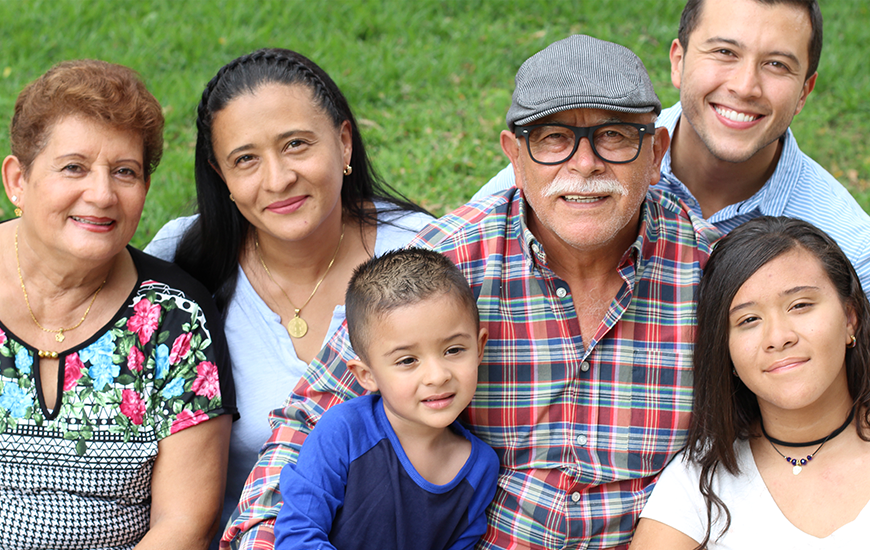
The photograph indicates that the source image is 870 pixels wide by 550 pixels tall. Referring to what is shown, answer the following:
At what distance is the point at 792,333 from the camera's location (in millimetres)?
2621

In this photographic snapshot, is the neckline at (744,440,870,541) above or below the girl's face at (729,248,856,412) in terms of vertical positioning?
below

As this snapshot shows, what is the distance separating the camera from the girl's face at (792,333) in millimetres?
2611

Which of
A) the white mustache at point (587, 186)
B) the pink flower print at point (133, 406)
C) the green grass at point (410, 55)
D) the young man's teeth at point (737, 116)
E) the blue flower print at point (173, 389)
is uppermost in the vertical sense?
the green grass at point (410, 55)

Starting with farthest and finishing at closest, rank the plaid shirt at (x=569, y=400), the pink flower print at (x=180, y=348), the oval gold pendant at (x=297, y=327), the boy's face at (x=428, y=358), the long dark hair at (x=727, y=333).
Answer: the oval gold pendant at (x=297, y=327), the pink flower print at (x=180, y=348), the plaid shirt at (x=569, y=400), the long dark hair at (x=727, y=333), the boy's face at (x=428, y=358)

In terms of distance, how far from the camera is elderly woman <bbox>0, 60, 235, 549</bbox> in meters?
2.88

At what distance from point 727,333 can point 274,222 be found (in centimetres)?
176

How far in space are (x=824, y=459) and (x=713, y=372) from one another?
0.45m

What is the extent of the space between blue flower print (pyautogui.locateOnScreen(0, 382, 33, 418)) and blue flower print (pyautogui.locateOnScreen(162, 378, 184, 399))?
454 mm

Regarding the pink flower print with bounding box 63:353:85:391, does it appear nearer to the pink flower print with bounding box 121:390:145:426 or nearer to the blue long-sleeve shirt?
the pink flower print with bounding box 121:390:145:426

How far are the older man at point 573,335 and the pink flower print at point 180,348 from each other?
17.7 inches

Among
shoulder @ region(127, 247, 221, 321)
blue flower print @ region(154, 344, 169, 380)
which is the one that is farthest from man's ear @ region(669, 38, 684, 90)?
blue flower print @ region(154, 344, 169, 380)

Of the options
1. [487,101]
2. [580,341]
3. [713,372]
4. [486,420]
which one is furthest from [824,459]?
[487,101]

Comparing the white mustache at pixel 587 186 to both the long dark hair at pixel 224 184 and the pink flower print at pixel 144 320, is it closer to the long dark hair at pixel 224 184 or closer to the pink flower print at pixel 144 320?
the long dark hair at pixel 224 184

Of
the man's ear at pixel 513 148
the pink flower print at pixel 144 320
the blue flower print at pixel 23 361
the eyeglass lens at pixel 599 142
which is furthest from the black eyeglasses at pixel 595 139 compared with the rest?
the blue flower print at pixel 23 361
